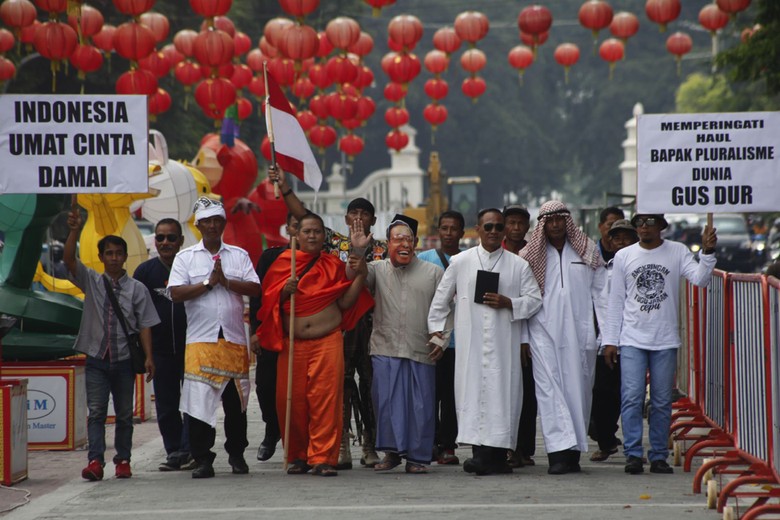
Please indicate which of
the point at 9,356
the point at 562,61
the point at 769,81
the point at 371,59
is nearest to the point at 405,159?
the point at 371,59

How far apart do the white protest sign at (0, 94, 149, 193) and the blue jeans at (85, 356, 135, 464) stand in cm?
131

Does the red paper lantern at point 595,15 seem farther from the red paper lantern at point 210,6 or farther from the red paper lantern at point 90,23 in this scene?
the red paper lantern at point 90,23

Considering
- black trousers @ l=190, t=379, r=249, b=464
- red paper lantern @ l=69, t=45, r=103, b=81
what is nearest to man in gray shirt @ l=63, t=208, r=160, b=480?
black trousers @ l=190, t=379, r=249, b=464

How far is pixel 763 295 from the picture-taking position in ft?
27.4

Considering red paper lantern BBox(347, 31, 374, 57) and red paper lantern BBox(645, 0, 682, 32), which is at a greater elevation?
red paper lantern BBox(347, 31, 374, 57)

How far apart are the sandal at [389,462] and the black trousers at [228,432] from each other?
93cm

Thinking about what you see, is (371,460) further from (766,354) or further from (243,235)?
(243,235)

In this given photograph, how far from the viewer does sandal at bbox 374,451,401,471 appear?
982 cm

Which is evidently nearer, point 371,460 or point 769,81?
point 371,460

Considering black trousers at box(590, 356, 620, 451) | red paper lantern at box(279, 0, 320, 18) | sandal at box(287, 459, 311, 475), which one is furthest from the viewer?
red paper lantern at box(279, 0, 320, 18)

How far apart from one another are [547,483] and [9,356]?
4.87m

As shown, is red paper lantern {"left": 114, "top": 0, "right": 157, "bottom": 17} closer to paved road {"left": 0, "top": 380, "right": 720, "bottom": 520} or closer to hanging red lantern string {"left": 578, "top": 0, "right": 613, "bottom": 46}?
hanging red lantern string {"left": 578, "top": 0, "right": 613, "bottom": 46}

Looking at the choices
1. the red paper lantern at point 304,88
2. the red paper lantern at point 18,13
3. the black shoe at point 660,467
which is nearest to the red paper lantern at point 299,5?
the red paper lantern at point 18,13

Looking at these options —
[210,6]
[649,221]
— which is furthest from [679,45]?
[649,221]
